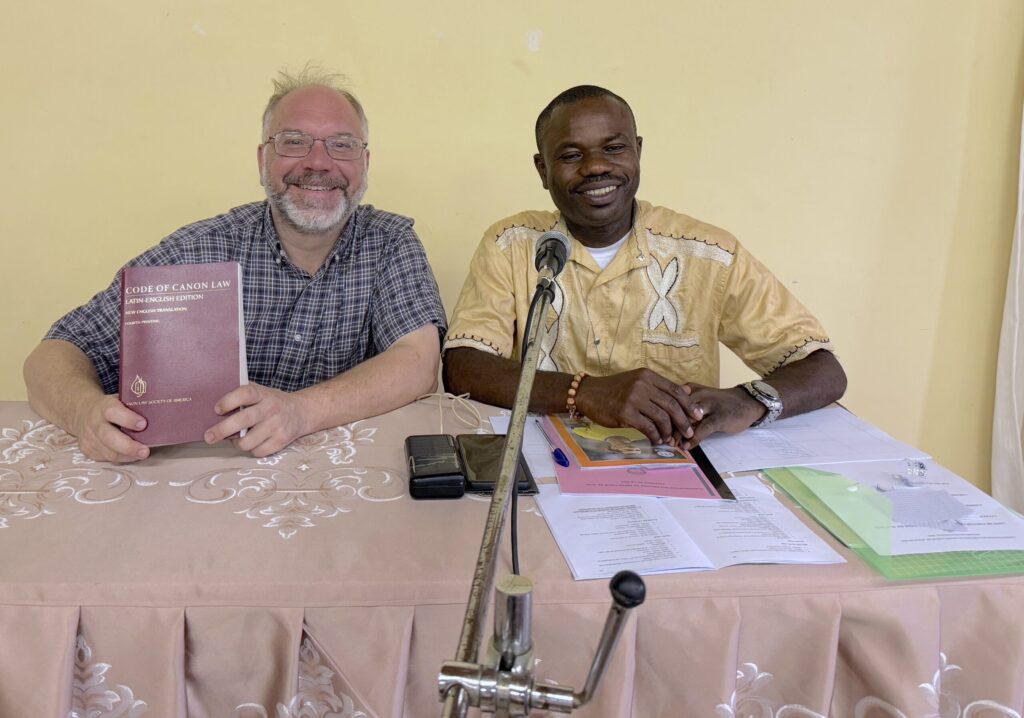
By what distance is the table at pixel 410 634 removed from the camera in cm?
77

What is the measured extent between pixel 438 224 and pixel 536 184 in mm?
321

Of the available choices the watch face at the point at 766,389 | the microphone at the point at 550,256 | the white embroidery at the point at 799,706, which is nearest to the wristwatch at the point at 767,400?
the watch face at the point at 766,389

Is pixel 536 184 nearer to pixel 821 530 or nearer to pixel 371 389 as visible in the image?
pixel 371 389

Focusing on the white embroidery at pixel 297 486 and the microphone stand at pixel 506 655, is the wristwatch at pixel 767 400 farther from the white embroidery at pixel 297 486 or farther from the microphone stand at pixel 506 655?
the microphone stand at pixel 506 655

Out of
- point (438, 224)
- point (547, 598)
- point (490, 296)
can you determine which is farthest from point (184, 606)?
point (438, 224)

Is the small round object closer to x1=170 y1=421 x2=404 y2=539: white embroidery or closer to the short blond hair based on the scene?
x1=170 y1=421 x2=404 y2=539: white embroidery

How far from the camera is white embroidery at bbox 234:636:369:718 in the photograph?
30.8 inches

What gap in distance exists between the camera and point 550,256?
798 millimetres

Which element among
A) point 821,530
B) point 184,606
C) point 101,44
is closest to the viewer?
point 184,606

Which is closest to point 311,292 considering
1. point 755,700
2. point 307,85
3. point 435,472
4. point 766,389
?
point 307,85

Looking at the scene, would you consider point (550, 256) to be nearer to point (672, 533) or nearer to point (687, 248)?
point (672, 533)

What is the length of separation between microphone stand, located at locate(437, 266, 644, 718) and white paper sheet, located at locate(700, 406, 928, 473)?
676 mm

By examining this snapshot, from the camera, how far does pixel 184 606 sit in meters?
0.78

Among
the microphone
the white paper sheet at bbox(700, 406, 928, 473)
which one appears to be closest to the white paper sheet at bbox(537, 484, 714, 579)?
the white paper sheet at bbox(700, 406, 928, 473)
